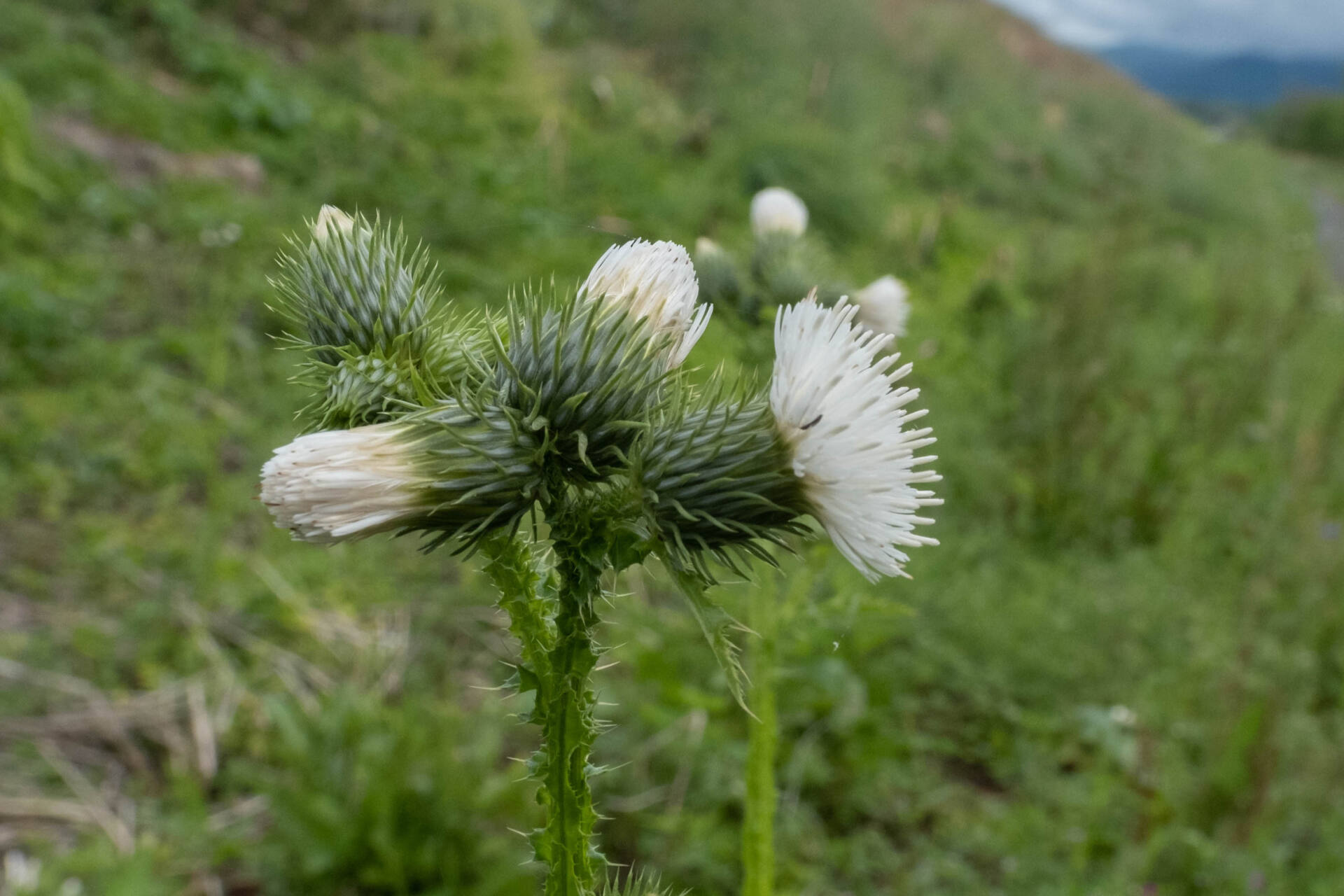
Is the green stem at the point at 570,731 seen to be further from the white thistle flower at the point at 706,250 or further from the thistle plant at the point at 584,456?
the white thistle flower at the point at 706,250

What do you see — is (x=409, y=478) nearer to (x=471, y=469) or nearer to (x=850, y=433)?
(x=471, y=469)

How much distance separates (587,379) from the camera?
4.12 ft

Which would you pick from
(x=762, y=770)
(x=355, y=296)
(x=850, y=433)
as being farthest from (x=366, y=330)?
(x=762, y=770)

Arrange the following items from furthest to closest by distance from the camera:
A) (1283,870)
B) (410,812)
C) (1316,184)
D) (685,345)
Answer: (1316,184) < (1283,870) < (410,812) < (685,345)

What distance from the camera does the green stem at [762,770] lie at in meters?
1.92

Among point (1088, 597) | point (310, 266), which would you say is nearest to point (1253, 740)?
point (1088, 597)

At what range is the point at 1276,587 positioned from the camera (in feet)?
16.0

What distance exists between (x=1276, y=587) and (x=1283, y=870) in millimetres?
2149

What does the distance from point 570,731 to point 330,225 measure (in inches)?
35.6

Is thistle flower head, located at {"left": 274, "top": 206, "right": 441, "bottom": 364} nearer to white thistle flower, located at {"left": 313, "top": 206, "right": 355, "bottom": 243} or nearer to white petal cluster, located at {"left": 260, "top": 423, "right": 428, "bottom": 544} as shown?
white thistle flower, located at {"left": 313, "top": 206, "right": 355, "bottom": 243}

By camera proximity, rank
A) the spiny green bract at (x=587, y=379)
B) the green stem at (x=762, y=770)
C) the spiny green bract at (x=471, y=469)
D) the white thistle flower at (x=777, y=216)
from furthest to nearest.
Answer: the white thistle flower at (x=777, y=216), the green stem at (x=762, y=770), the spiny green bract at (x=587, y=379), the spiny green bract at (x=471, y=469)

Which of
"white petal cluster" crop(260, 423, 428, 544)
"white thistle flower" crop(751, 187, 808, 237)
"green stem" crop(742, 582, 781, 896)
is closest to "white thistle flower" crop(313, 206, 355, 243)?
"white petal cluster" crop(260, 423, 428, 544)

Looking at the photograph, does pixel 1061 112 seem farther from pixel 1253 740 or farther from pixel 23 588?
pixel 23 588

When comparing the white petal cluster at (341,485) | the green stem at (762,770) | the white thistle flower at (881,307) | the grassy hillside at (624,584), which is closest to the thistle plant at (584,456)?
the white petal cluster at (341,485)
